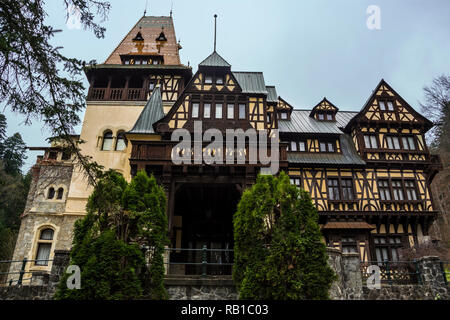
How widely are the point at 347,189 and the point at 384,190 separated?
2.42m

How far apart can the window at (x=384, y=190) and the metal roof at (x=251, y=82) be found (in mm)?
9533

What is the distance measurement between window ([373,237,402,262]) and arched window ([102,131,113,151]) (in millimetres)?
18206

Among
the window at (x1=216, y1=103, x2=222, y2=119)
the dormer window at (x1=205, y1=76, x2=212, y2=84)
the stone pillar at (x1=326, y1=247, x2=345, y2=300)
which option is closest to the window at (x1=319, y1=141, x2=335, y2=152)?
the window at (x1=216, y1=103, x2=222, y2=119)

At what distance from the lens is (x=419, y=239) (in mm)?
18000

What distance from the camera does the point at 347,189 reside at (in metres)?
19.0

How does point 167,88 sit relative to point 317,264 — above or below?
above

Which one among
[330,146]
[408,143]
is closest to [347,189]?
[330,146]

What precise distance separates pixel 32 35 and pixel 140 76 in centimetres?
1750

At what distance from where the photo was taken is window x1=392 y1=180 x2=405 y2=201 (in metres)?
18.9

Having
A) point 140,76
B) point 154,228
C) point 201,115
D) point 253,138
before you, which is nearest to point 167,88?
point 140,76

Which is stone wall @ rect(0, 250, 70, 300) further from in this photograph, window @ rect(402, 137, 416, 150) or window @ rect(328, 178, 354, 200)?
window @ rect(402, 137, 416, 150)
